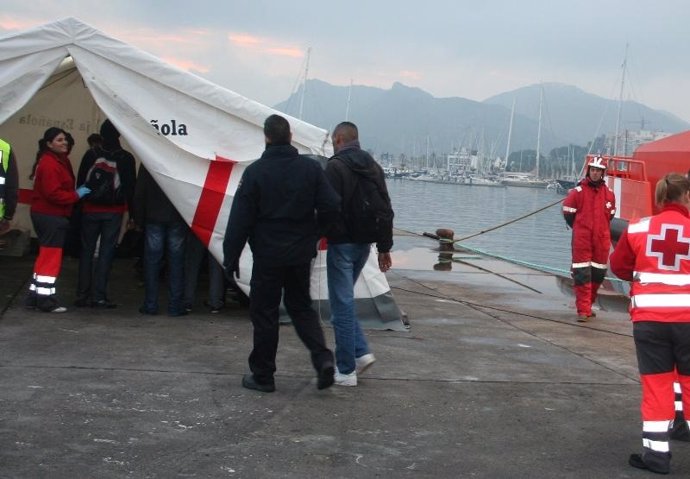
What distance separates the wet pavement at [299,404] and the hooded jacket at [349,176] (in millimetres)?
1077

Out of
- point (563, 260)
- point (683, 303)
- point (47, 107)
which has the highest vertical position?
point (47, 107)

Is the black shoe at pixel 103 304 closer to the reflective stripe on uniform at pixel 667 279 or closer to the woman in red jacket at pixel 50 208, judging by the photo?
the woman in red jacket at pixel 50 208

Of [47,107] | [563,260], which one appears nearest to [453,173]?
[563,260]

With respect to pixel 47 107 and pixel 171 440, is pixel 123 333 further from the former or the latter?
pixel 47 107

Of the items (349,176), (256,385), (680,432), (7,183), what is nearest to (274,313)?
(256,385)

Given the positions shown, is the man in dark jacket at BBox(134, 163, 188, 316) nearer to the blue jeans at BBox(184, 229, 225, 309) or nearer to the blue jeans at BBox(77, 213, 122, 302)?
the blue jeans at BBox(184, 229, 225, 309)

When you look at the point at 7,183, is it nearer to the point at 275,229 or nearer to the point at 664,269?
the point at 275,229

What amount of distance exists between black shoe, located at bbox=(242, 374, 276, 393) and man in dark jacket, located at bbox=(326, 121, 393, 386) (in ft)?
1.84

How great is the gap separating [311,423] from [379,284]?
10.7 feet

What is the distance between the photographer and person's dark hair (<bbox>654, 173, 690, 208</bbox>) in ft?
17.2

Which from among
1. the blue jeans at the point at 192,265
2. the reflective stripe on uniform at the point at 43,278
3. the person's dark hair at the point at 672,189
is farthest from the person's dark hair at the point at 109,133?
the person's dark hair at the point at 672,189

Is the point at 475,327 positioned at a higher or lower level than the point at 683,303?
lower

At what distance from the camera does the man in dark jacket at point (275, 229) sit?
6.02m

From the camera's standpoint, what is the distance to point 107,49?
8273mm
